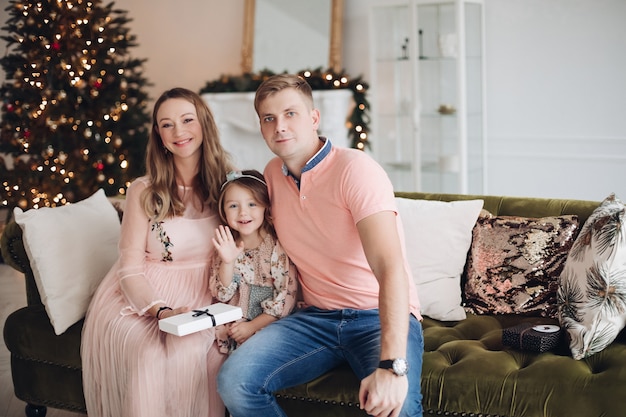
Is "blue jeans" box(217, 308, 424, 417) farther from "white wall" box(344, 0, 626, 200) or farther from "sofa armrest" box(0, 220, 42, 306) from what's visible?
"white wall" box(344, 0, 626, 200)

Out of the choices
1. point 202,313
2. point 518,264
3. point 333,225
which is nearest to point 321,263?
point 333,225

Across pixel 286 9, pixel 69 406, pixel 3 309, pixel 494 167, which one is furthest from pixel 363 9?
pixel 69 406

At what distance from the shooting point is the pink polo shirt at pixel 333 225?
2.21 m

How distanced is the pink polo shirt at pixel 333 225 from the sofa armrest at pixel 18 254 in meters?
1.12

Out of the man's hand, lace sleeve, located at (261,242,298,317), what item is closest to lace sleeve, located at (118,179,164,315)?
lace sleeve, located at (261,242,298,317)

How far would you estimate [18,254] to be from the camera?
114 inches

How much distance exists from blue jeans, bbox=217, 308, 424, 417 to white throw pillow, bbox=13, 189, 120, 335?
2.68 feet

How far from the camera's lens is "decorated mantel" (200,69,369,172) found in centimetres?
554

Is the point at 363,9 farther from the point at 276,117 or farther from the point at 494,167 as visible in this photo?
the point at 276,117

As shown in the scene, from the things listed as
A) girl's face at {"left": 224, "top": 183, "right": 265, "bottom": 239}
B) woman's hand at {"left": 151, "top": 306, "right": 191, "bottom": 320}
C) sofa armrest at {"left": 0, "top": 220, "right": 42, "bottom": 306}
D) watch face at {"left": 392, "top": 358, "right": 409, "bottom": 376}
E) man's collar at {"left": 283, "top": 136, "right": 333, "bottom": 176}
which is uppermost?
man's collar at {"left": 283, "top": 136, "right": 333, "bottom": 176}

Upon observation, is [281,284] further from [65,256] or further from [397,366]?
[65,256]

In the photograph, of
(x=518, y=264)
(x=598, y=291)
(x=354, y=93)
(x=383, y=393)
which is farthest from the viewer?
(x=354, y=93)

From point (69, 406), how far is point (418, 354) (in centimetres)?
138

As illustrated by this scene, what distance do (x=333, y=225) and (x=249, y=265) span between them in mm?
380
